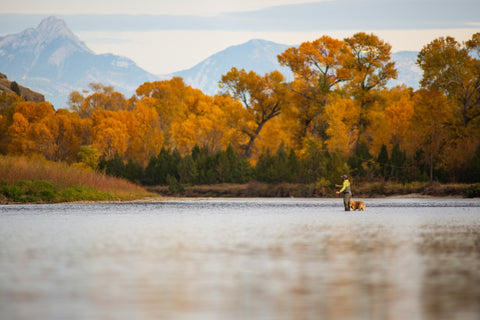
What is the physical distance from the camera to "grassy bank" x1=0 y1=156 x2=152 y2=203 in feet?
122

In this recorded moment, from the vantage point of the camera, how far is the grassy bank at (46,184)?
3709 cm

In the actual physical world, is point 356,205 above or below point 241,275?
above

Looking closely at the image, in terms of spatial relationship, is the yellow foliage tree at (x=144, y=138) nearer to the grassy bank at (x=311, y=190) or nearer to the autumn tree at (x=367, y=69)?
the grassy bank at (x=311, y=190)

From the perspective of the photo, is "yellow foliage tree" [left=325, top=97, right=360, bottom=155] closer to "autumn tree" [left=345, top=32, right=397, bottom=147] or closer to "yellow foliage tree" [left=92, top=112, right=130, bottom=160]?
"autumn tree" [left=345, top=32, right=397, bottom=147]

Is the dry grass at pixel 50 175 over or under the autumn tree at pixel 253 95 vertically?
under

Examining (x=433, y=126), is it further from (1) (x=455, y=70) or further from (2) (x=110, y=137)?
(2) (x=110, y=137)

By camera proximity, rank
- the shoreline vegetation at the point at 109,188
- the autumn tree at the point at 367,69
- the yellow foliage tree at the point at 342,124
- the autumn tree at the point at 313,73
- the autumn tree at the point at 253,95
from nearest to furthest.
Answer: the shoreline vegetation at the point at 109,188, the yellow foliage tree at the point at 342,124, the autumn tree at the point at 367,69, the autumn tree at the point at 313,73, the autumn tree at the point at 253,95

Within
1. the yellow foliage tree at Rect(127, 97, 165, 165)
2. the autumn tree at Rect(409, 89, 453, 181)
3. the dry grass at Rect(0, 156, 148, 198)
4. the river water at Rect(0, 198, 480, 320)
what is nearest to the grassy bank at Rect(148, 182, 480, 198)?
the autumn tree at Rect(409, 89, 453, 181)

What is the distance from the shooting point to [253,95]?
73188 millimetres

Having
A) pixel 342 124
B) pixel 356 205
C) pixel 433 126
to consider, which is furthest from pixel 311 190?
pixel 356 205

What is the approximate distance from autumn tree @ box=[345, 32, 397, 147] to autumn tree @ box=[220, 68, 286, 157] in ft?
33.4

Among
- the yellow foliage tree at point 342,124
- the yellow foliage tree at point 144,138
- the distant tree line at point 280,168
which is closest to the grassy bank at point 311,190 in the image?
the distant tree line at point 280,168

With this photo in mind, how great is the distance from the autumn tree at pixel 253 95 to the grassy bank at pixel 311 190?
12744mm

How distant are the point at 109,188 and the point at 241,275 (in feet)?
122
